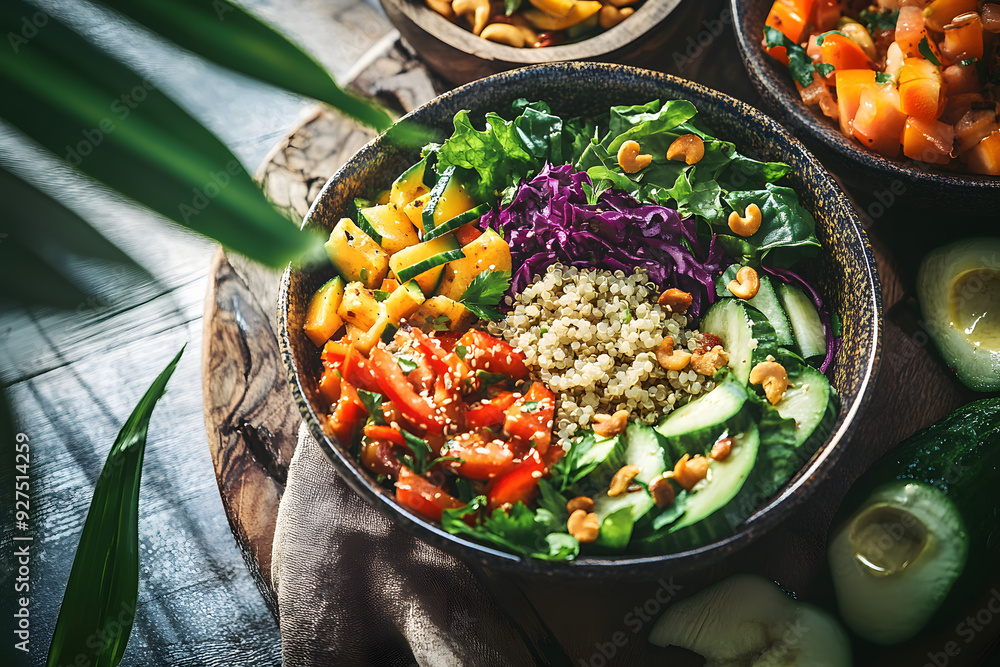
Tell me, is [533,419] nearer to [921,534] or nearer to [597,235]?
[597,235]

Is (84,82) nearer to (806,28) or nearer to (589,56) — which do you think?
(589,56)

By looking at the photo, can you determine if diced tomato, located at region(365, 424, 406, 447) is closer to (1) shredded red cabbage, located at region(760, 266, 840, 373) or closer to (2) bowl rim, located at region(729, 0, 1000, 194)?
(1) shredded red cabbage, located at region(760, 266, 840, 373)

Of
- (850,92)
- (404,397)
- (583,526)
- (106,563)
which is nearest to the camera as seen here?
(106,563)

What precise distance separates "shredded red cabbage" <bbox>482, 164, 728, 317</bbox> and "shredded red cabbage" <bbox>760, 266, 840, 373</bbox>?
0.16 meters

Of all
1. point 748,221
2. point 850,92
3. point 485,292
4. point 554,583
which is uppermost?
point 850,92

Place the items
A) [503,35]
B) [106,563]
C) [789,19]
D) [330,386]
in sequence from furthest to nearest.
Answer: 1. [503,35]
2. [789,19]
3. [330,386]
4. [106,563]

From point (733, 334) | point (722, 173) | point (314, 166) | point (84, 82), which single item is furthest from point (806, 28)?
point (84, 82)

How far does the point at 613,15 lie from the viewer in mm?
2363

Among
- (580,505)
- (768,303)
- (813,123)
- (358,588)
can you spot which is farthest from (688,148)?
(358,588)

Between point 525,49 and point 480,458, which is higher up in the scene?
point 525,49

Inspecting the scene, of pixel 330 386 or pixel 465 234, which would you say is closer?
pixel 330 386

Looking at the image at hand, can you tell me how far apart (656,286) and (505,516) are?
857 mm

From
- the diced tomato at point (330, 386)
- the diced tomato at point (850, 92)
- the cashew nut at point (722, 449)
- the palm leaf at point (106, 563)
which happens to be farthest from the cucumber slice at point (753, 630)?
the diced tomato at point (850, 92)

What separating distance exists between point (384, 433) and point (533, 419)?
0.38 meters
